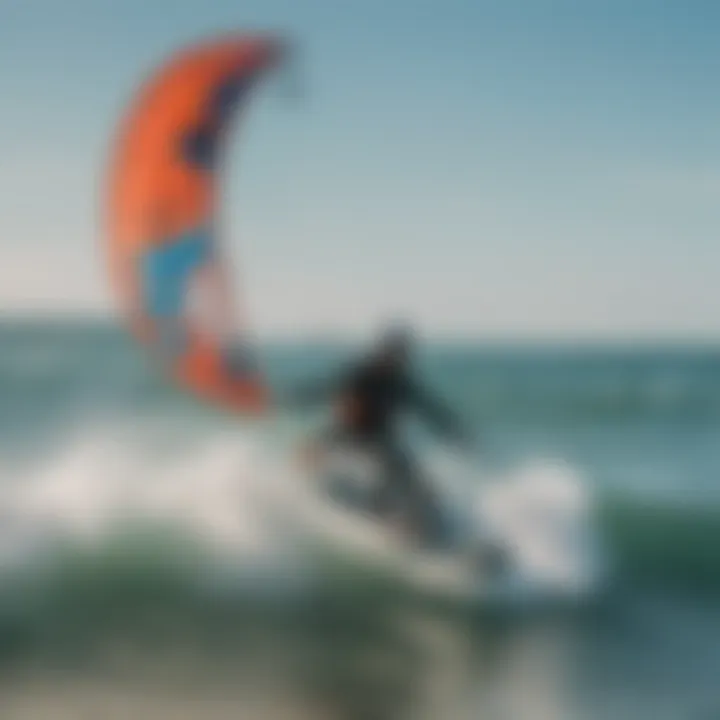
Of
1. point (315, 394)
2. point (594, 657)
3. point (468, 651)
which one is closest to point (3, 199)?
point (315, 394)

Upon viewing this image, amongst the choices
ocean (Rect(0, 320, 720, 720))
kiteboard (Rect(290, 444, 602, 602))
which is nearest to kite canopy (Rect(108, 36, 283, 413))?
ocean (Rect(0, 320, 720, 720))

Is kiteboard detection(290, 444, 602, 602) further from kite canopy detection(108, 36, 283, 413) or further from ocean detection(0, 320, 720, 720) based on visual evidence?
kite canopy detection(108, 36, 283, 413)

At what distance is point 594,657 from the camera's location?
332 cm

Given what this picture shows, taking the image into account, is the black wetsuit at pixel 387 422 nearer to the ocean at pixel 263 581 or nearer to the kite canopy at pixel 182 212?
the ocean at pixel 263 581

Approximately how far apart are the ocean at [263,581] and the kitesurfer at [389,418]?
8 centimetres

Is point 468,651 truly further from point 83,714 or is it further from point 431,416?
point 83,714

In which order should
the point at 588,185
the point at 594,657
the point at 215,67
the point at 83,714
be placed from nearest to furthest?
the point at 83,714 < the point at 594,657 < the point at 215,67 < the point at 588,185

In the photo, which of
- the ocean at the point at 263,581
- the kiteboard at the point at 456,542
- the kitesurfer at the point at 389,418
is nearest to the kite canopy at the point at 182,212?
the ocean at the point at 263,581

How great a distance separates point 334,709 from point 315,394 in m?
1.05

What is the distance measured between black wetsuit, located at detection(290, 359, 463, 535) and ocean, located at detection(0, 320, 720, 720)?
0.09 m

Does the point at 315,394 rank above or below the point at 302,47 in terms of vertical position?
below

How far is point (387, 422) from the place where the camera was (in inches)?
146

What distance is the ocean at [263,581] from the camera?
3107 mm

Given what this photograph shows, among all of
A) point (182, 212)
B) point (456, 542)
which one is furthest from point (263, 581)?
point (182, 212)
